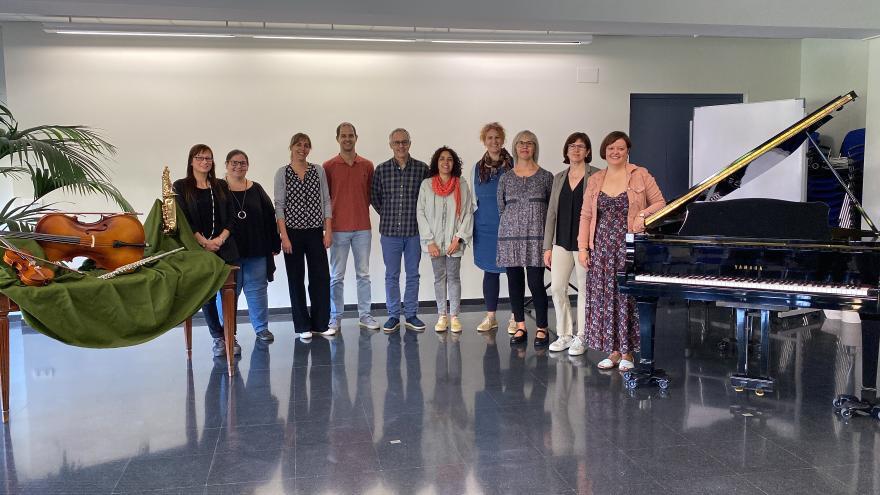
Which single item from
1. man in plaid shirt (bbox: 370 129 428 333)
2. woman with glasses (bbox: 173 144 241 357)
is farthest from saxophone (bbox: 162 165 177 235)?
man in plaid shirt (bbox: 370 129 428 333)

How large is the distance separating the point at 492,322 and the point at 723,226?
2281 millimetres

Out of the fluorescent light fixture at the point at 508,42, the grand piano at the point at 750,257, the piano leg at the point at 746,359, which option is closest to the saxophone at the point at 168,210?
the grand piano at the point at 750,257

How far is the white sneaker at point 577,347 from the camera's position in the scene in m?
5.04

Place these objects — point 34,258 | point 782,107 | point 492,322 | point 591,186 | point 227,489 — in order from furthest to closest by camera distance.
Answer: point 782,107 → point 492,322 → point 591,186 → point 34,258 → point 227,489

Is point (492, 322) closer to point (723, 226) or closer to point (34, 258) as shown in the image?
point (723, 226)

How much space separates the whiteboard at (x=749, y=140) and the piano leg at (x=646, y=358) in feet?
9.76

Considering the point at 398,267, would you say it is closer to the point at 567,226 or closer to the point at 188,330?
the point at 567,226

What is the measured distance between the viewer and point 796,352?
203 inches

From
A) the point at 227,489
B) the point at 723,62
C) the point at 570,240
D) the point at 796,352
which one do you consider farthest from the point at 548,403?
the point at 723,62

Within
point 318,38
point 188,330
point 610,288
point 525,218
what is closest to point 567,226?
point 525,218

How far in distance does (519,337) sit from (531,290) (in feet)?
1.31

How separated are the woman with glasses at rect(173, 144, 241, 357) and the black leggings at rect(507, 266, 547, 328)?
6.61 feet

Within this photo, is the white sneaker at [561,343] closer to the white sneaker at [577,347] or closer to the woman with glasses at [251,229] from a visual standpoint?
the white sneaker at [577,347]

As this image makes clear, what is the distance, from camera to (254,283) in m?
Answer: 5.35
